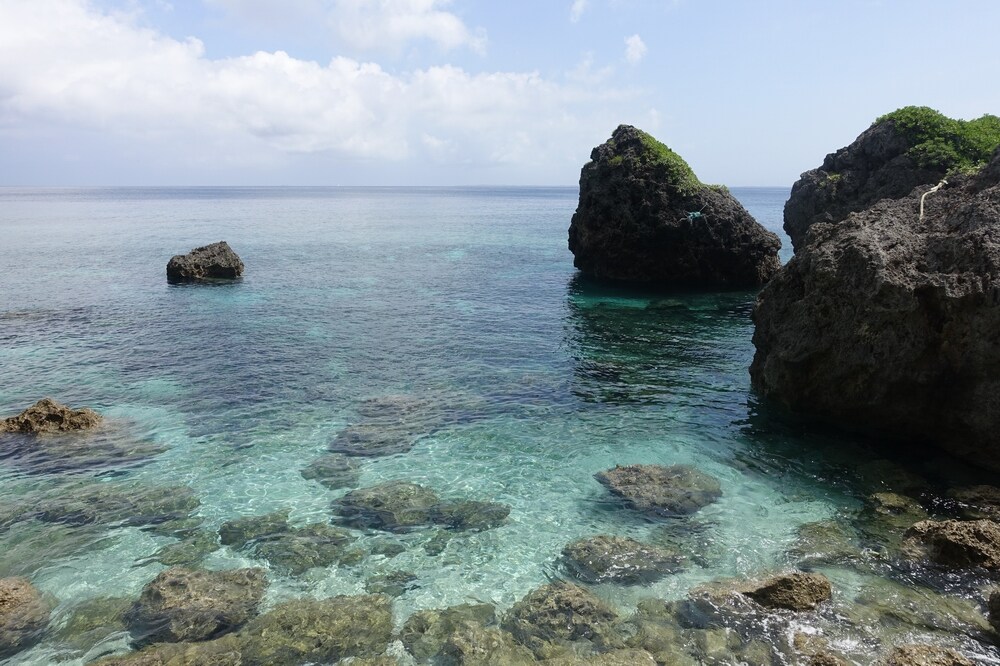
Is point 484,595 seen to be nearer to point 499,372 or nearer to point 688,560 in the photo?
point 688,560

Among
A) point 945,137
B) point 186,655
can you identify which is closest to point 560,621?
point 186,655

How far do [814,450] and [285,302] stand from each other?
28.8 meters

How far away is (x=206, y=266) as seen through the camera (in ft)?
142

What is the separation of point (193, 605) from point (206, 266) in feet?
120

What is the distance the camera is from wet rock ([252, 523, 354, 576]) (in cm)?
1243

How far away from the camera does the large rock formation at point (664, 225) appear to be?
Answer: 39906 mm

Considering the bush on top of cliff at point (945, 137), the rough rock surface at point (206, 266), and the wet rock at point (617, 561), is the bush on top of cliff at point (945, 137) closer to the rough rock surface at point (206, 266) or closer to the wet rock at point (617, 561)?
the wet rock at point (617, 561)

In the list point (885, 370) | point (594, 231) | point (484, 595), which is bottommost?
point (484, 595)

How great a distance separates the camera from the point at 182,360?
25.3m

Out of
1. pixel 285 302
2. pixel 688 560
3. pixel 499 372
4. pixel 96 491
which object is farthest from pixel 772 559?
pixel 285 302

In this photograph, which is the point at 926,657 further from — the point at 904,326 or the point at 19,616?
the point at 19,616

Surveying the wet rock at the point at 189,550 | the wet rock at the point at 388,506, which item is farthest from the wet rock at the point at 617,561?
the wet rock at the point at 189,550

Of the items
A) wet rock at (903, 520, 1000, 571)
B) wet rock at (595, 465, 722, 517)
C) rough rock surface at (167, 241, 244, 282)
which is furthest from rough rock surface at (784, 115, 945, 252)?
rough rock surface at (167, 241, 244, 282)

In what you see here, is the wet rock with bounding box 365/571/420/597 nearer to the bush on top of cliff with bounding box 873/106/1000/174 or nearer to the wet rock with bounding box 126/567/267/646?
A: the wet rock with bounding box 126/567/267/646
